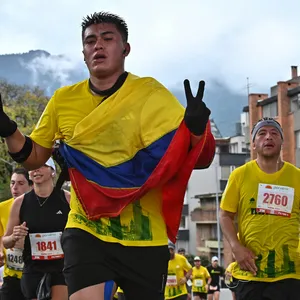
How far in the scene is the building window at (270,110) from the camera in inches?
2539

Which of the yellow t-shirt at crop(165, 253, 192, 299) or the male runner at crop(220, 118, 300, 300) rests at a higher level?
the male runner at crop(220, 118, 300, 300)

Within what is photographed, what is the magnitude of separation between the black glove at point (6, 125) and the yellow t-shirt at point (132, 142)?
0.34 meters

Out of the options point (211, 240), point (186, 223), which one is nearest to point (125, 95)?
point (211, 240)

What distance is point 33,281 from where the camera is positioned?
8.31m

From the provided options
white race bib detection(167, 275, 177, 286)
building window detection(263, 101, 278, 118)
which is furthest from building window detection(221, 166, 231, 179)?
white race bib detection(167, 275, 177, 286)

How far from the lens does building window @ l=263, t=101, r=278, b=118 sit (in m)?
64.5

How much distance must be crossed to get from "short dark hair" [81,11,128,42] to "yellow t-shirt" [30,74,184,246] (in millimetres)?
363

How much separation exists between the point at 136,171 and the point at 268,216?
2603 millimetres

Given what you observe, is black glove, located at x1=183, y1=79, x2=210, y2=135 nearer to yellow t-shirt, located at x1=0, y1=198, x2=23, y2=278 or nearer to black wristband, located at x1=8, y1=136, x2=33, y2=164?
black wristband, located at x1=8, y1=136, x2=33, y2=164

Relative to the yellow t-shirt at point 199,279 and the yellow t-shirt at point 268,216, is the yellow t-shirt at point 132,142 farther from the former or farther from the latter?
the yellow t-shirt at point 199,279

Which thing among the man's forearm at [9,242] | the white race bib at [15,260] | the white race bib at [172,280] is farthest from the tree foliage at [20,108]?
the man's forearm at [9,242]

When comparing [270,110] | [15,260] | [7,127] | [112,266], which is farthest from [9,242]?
[270,110]

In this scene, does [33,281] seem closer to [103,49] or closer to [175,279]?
[103,49]

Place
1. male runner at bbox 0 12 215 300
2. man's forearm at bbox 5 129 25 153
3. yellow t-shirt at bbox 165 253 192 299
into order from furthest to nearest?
→ yellow t-shirt at bbox 165 253 192 299 < man's forearm at bbox 5 129 25 153 < male runner at bbox 0 12 215 300
